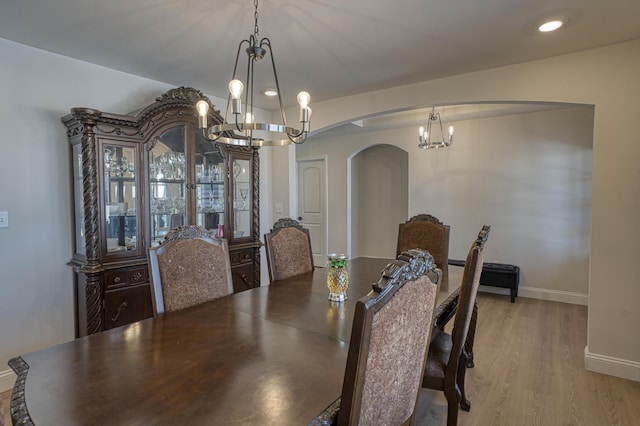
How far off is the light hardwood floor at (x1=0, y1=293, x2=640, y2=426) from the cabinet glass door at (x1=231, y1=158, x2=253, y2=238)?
6.84 feet

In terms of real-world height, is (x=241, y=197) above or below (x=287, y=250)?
above

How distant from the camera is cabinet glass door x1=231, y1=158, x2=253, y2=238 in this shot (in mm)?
3527

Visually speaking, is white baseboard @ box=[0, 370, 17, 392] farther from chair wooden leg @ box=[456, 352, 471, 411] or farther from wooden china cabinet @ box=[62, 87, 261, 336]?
chair wooden leg @ box=[456, 352, 471, 411]

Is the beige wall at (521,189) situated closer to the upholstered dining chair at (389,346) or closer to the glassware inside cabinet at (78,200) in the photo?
the upholstered dining chair at (389,346)

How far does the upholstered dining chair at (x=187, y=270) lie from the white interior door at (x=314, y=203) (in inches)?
169

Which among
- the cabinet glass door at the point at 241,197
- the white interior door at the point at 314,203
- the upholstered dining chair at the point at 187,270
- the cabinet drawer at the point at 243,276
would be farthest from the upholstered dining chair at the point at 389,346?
the white interior door at the point at 314,203

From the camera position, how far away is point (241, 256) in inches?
138

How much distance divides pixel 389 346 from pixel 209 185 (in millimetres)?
2728

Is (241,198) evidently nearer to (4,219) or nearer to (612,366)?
(4,219)

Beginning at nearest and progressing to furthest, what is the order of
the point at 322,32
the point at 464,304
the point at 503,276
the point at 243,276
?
the point at 464,304 → the point at 322,32 → the point at 243,276 → the point at 503,276

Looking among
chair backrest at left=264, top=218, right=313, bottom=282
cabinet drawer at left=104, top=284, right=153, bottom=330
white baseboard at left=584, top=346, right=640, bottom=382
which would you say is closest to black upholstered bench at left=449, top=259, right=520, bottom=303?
white baseboard at left=584, top=346, right=640, bottom=382

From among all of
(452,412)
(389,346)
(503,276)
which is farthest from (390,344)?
(503,276)

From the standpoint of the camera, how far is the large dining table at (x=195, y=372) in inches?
37.2

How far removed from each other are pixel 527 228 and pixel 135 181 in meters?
4.48
